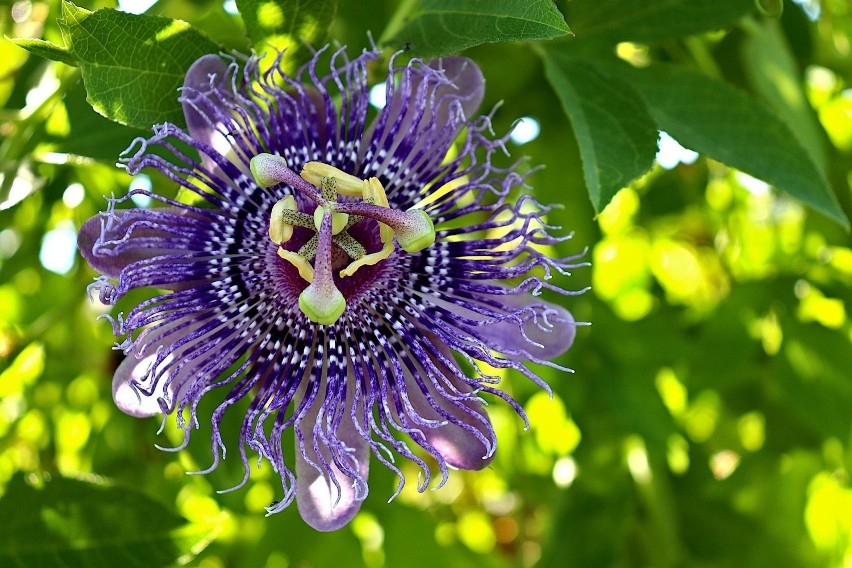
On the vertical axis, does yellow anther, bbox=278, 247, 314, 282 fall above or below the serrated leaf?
below

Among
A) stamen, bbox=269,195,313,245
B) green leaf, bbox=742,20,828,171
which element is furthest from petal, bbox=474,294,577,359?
green leaf, bbox=742,20,828,171

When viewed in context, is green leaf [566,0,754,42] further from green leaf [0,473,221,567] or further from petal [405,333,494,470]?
green leaf [0,473,221,567]

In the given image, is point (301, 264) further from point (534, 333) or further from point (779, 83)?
point (779, 83)

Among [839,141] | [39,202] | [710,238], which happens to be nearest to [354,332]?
[39,202]

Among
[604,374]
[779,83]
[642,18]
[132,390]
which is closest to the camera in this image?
[132,390]

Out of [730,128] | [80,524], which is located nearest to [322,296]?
[80,524]

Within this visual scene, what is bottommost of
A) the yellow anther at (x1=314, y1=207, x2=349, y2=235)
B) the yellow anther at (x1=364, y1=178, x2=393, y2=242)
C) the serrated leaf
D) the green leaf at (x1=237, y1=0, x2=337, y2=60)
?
the yellow anther at (x1=314, y1=207, x2=349, y2=235)
